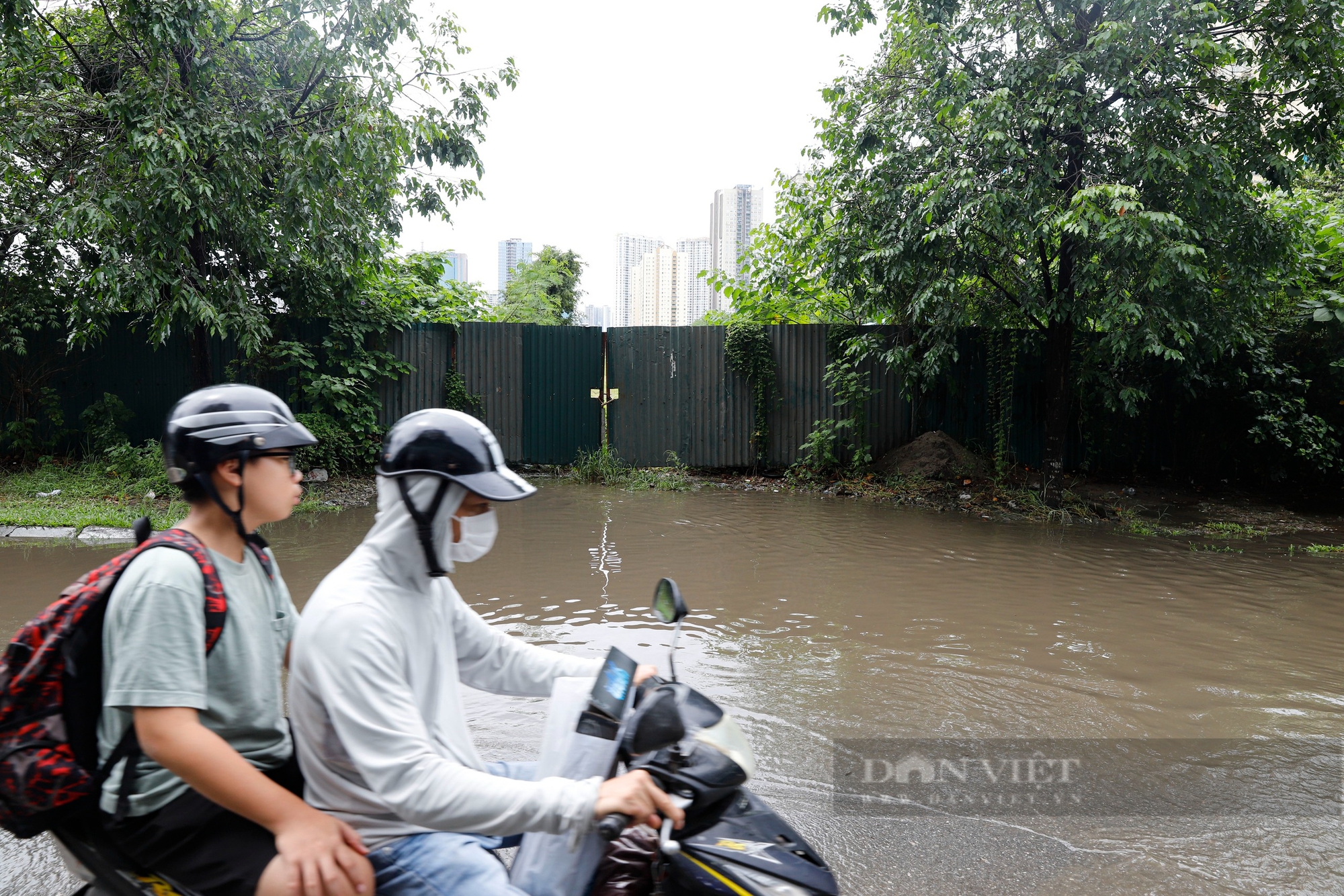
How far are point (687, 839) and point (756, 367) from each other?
1168 centimetres

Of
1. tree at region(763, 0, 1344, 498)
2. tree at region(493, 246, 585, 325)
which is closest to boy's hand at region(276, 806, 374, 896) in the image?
tree at region(763, 0, 1344, 498)

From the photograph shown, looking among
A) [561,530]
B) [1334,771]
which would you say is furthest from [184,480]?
[561,530]

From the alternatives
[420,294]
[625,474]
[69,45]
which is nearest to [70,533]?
[69,45]

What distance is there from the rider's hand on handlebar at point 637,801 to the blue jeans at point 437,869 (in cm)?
26

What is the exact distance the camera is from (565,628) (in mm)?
5582

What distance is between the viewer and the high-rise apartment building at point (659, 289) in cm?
5878

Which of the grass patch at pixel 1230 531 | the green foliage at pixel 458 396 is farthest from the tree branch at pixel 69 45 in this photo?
the grass patch at pixel 1230 531

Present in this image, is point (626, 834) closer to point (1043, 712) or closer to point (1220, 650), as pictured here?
point (1043, 712)

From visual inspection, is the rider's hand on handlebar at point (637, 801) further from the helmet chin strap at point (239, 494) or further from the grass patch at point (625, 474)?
the grass patch at point (625, 474)

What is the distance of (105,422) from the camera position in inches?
463

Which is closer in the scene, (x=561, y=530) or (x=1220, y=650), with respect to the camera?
(x=1220, y=650)

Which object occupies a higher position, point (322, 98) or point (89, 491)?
point (322, 98)

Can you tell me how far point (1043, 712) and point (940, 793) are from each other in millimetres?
1191

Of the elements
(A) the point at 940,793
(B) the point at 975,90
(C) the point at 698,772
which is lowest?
(A) the point at 940,793
